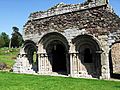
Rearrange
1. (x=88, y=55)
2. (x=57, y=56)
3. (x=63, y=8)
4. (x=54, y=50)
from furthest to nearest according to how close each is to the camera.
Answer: (x=57, y=56)
(x=54, y=50)
(x=63, y=8)
(x=88, y=55)

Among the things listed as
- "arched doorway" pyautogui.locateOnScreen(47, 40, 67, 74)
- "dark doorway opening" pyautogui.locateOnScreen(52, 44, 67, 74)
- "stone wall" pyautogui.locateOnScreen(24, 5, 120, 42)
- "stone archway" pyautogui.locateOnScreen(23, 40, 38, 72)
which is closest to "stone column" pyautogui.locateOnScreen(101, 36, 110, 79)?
"stone wall" pyautogui.locateOnScreen(24, 5, 120, 42)

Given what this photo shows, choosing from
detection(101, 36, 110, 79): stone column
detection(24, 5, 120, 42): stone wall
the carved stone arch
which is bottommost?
detection(101, 36, 110, 79): stone column

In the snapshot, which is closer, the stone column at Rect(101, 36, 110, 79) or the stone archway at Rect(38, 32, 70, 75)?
the stone column at Rect(101, 36, 110, 79)

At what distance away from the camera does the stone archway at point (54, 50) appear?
17.0 m

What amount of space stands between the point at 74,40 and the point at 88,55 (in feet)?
5.14

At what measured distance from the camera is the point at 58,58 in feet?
64.7

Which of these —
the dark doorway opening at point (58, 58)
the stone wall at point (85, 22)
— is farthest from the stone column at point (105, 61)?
the dark doorway opening at point (58, 58)

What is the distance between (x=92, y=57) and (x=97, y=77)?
157 cm

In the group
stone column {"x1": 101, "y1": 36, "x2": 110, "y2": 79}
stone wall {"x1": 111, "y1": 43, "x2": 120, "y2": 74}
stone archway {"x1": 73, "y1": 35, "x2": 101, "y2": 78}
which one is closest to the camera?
stone column {"x1": 101, "y1": 36, "x2": 110, "y2": 79}

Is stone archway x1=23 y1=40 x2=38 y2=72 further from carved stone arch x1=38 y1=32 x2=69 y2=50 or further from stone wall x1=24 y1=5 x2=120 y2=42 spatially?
carved stone arch x1=38 y1=32 x2=69 y2=50

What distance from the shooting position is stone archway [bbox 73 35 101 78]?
15.2 metres

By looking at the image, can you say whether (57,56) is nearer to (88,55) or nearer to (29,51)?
(29,51)

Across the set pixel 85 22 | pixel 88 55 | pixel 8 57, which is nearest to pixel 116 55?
pixel 88 55

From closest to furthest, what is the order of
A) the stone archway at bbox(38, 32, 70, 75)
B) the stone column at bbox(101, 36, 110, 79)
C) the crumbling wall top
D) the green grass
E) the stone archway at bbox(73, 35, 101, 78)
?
the stone column at bbox(101, 36, 110, 79) < the stone archway at bbox(73, 35, 101, 78) < the crumbling wall top < the stone archway at bbox(38, 32, 70, 75) < the green grass
